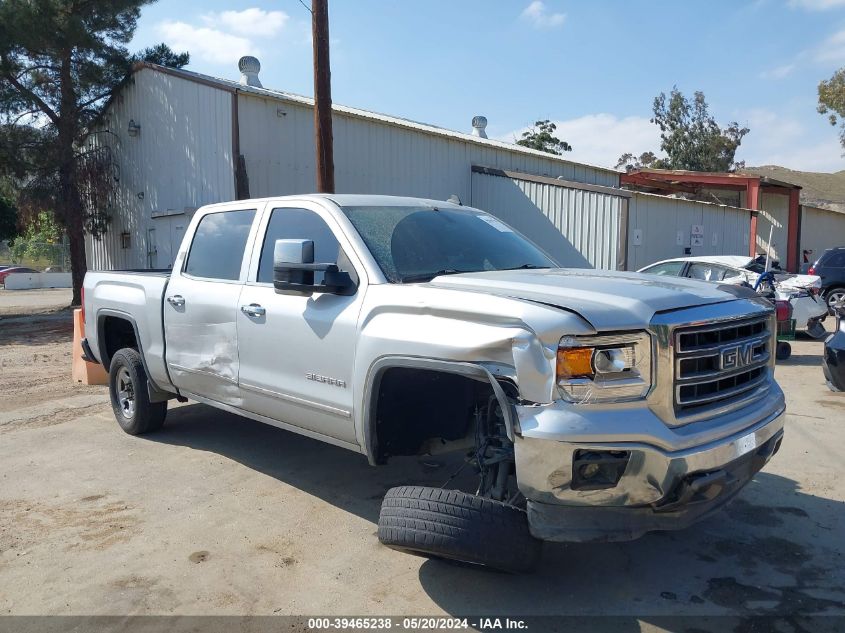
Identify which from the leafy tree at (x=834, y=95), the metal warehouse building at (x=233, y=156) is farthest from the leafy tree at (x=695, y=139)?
the metal warehouse building at (x=233, y=156)

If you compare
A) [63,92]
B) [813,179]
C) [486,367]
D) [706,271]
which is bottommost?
[486,367]

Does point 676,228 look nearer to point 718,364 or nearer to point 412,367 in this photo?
point 718,364

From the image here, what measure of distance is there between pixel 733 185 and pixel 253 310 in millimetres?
21929

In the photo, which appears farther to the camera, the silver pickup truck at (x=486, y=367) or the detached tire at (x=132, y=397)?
the detached tire at (x=132, y=397)

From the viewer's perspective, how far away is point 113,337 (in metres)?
6.68

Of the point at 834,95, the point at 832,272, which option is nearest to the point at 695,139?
the point at 834,95

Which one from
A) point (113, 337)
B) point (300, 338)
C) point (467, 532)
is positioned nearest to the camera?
point (467, 532)

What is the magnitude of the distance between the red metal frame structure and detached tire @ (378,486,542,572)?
19083mm

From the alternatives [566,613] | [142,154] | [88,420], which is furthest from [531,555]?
[142,154]

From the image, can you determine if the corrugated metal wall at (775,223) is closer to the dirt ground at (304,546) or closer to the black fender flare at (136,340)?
the dirt ground at (304,546)

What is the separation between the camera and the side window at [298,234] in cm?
424

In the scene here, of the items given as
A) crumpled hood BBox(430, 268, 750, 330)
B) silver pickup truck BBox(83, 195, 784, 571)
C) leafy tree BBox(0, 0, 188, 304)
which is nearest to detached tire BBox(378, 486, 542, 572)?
silver pickup truck BBox(83, 195, 784, 571)

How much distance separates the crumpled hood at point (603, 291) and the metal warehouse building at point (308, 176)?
1132 cm

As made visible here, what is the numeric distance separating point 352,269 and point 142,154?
1601 centimetres
